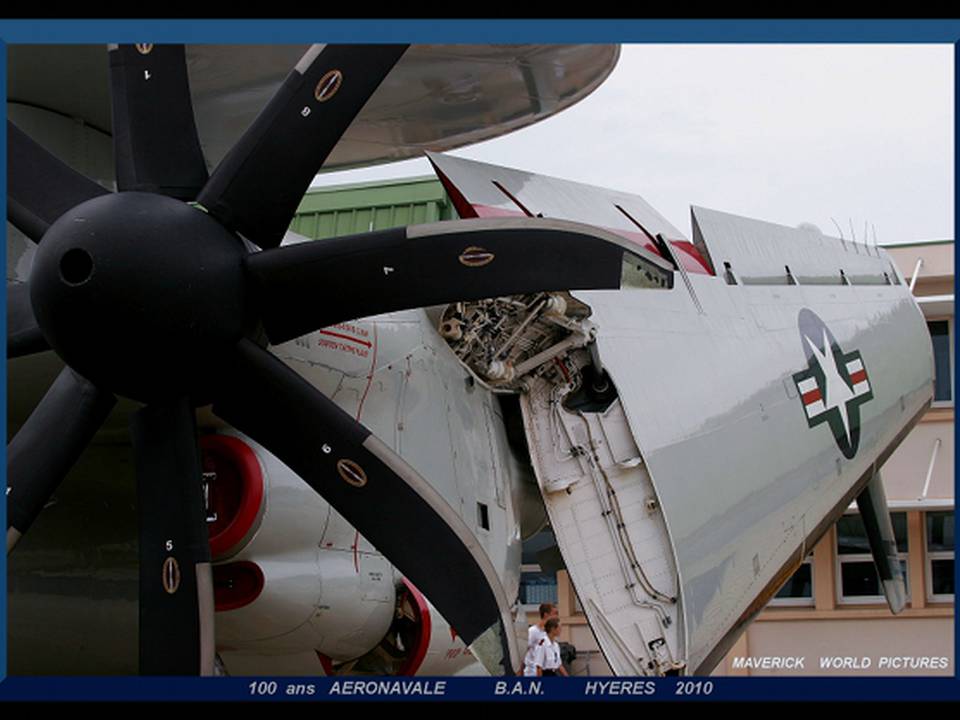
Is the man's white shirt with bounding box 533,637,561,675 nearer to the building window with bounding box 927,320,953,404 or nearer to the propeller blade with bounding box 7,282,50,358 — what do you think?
the propeller blade with bounding box 7,282,50,358

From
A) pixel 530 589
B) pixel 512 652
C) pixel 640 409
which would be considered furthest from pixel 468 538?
pixel 530 589

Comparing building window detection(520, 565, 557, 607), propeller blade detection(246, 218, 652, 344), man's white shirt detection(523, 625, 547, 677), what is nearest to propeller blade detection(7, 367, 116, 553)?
propeller blade detection(246, 218, 652, 344)

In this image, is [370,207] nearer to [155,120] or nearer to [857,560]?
[857,560]

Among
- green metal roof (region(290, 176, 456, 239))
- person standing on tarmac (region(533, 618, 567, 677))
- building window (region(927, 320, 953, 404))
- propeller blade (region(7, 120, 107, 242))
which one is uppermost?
green metal roof (region(290, 176, 456, 239))

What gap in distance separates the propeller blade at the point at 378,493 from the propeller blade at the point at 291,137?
67 cm

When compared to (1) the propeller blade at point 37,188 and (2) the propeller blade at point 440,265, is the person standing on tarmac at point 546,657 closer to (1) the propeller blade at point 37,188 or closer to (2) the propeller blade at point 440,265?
(2) the propeller blade at point 440,265

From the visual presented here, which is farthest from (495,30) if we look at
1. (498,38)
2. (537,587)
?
(537,587)

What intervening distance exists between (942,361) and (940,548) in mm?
2352

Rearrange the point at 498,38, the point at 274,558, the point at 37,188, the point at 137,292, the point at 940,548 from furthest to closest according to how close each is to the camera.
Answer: the point at 940,548 < the point at 274,558 < the point at 37,188 < the point at 498,38 < the point at 137,292

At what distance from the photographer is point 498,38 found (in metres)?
6.43

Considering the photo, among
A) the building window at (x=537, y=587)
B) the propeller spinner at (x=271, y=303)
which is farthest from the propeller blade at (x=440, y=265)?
the building window at (x=537, y=587)

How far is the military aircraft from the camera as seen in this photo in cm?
663

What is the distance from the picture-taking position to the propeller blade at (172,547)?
6.53m

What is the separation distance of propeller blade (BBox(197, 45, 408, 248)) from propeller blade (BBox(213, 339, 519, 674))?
0.67 metres
